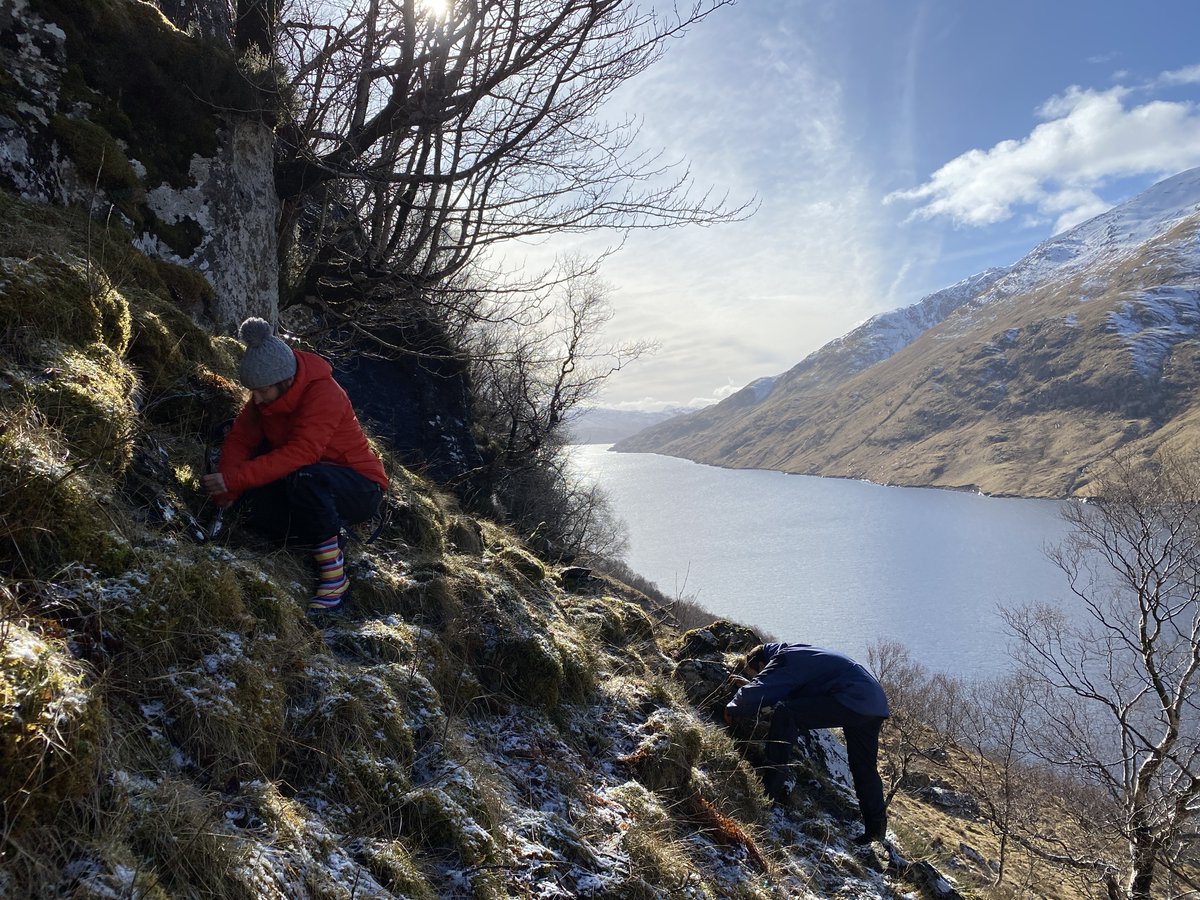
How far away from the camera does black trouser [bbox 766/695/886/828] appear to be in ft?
20.3

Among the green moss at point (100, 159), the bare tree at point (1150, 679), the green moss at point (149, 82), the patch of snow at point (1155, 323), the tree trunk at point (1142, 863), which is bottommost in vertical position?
the tree trunk at point (1142, 863)

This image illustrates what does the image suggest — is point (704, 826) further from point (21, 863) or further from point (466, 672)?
point (21, 863)

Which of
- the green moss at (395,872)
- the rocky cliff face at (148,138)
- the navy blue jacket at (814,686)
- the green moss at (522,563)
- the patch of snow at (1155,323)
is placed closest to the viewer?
the green moss at (395,872)

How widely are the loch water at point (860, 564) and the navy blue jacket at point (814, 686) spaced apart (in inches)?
1064

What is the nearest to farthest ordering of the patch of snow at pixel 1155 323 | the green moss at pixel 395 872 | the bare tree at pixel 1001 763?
the green moss at pixel 395 872 → the bare tree at pixel 1001 763 → the patch of snow at pixel 1155 323

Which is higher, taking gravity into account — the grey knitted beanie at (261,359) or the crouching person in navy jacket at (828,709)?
the grey knitted beanie at (261,359)

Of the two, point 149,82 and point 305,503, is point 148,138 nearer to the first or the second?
point 149,82

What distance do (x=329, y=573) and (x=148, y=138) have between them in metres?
4.60

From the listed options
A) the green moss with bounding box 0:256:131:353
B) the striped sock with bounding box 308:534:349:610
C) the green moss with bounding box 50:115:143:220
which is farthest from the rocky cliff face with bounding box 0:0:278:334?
the striped sock with bounding box 308:534:349:610

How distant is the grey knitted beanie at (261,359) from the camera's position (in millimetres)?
3898

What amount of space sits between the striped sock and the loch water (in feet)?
95.1

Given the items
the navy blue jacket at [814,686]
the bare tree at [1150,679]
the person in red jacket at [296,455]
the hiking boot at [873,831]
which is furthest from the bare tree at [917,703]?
the person in red jacket at [296,455]

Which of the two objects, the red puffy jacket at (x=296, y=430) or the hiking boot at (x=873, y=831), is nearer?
the red puffy jacket at (x=296, y=430)

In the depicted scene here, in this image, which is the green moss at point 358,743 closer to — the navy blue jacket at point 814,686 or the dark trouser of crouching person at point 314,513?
the dark trouser of crouching person at point 314,513
